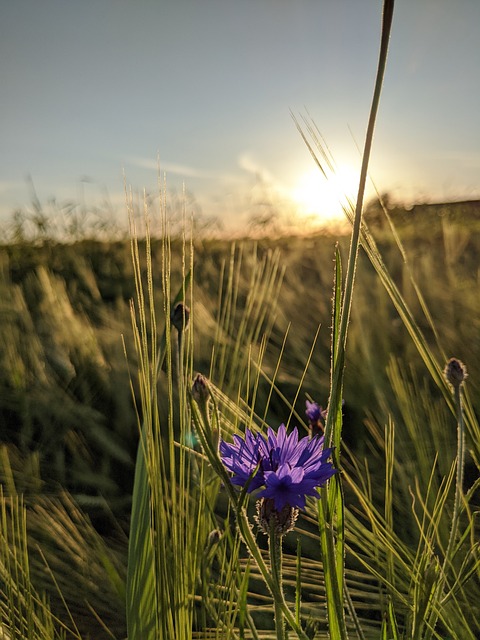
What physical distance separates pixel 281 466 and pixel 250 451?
0.02 metres

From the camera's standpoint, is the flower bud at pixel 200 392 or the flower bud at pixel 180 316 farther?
the flower bud at pixel 180 316

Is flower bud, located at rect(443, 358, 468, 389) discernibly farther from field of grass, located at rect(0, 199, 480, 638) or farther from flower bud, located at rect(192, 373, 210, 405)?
field of grass, located at rect(0, 199, 480, 638)

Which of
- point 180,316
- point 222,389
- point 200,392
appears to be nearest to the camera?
point 200,392

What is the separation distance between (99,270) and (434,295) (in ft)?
2.88

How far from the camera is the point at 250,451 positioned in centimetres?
35

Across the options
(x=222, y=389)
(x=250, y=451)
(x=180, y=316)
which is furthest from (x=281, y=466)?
(x=222, y=389)

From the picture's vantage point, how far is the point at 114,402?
3.35 feet

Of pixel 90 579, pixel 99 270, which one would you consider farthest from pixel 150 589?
pixel 99 270

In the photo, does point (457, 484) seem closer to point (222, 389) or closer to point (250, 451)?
point (250, 451)

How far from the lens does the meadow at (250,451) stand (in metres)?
0.36

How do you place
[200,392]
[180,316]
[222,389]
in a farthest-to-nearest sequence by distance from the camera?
1. [222,389]
2. [180,316]
3. [200,392]

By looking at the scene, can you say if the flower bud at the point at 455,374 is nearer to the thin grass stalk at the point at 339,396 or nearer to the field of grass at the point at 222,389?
the thin grass stalk at the point at 339,396

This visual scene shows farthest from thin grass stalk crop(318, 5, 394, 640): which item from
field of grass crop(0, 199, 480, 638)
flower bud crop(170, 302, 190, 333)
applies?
field of grass crop(0, 199, 480, 638)

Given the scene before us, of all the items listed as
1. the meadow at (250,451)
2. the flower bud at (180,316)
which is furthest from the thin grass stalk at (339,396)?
the flower bud at (180,316)
